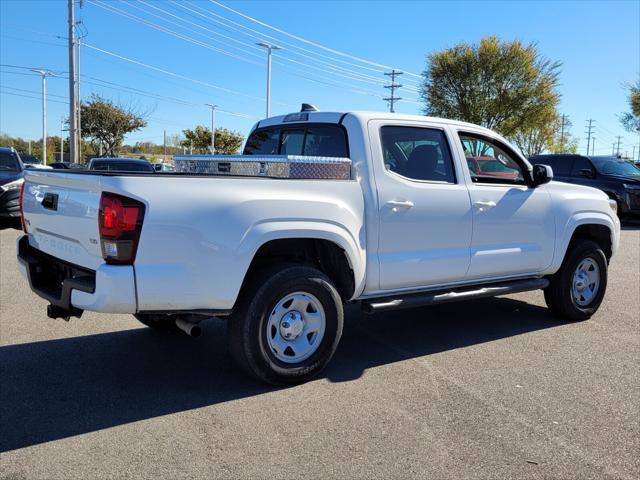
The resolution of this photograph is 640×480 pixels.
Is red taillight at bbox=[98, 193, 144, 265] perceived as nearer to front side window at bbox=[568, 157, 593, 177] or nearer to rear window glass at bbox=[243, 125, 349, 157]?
rear window glass at bbox=[243, 125, 349, 157]

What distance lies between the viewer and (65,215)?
3.82m

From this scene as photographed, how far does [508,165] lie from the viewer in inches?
221

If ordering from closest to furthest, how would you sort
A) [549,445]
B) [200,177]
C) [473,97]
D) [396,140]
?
[549,445] < [200,177] < [396,140] < [473,97]

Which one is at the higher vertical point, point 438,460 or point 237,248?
point 237,248

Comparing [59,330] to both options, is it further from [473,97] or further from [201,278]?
[473,97]

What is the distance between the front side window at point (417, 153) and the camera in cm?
469

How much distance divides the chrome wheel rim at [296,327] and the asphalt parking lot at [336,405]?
28 cm

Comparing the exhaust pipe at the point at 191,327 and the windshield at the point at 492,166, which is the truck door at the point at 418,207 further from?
the exhaust pipe at the point at 191,327

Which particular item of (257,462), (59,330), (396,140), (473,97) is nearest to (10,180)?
(59,330)

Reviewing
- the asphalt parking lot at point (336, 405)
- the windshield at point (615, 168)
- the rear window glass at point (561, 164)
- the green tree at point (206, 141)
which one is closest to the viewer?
the asphalt parking lot at point (336, 405)

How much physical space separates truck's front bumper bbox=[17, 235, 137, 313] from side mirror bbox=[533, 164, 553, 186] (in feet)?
13.0

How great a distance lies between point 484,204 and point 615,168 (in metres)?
12.6

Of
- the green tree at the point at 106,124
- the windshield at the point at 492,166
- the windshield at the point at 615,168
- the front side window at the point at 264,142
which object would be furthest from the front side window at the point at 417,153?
the green tree at the point at 106,124

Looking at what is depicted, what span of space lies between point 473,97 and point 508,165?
30694 mm
